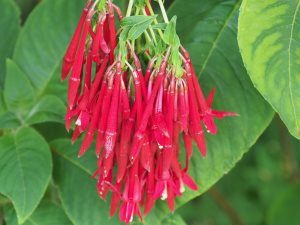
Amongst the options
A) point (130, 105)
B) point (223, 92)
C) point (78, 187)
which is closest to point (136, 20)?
point (130, 105)

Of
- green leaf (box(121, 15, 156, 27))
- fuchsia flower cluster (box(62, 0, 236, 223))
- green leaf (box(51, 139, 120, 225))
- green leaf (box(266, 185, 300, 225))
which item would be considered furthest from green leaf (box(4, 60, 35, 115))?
green leaf (box(266, 185, 300, 225))

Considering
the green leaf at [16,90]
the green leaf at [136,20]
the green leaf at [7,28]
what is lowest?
the green leaf at [16,90]

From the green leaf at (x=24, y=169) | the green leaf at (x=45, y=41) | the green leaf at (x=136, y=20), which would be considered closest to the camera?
the green leaf at (x=136, y=20)

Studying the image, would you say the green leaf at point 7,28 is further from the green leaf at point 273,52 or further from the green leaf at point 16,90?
the green leaf at point 273,52

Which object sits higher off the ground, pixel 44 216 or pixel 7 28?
pixel 7 28

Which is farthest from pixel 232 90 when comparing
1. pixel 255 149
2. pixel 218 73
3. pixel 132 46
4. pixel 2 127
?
pixel 255 149

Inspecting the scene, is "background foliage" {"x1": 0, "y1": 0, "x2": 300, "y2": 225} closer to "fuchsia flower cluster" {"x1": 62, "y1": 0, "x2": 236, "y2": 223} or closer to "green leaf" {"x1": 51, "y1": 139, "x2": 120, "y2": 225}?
"green leaf" {"x1": 51, "y1": 139, "x2": 120, "y2": 225}

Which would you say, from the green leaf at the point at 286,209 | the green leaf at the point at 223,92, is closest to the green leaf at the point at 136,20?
the green leaf at the point at 223,92

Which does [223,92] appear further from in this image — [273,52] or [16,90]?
[16,90]
